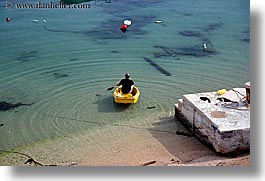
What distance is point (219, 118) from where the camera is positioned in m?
6.39

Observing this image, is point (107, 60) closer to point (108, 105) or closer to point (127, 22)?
point (108, 105)

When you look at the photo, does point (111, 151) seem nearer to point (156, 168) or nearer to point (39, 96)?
point (156, 168)

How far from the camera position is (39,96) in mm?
9062

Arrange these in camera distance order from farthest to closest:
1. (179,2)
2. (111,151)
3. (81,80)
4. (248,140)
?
(179,2)
(81,80)
(111,151)
(248,140)

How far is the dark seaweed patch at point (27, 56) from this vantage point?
11.4 metres

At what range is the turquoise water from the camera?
8.15 meters

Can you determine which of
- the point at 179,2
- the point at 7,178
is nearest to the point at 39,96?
the point at 7,178

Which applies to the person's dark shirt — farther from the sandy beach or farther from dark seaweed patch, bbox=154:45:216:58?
dark seaweed patch, bbox=154:45:216:58

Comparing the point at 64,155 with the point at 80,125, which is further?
the point at 80,125

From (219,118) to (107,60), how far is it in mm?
5333

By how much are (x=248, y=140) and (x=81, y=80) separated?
483 centimetres

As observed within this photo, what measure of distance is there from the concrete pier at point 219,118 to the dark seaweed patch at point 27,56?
Result: 5401 millimetres

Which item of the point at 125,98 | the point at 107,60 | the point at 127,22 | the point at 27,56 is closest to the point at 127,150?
the point at 125,98

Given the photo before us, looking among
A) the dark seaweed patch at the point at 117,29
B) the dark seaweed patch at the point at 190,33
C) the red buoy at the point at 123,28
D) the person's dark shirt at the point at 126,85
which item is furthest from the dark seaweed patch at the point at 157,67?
the red buoy at the point at 123,28
